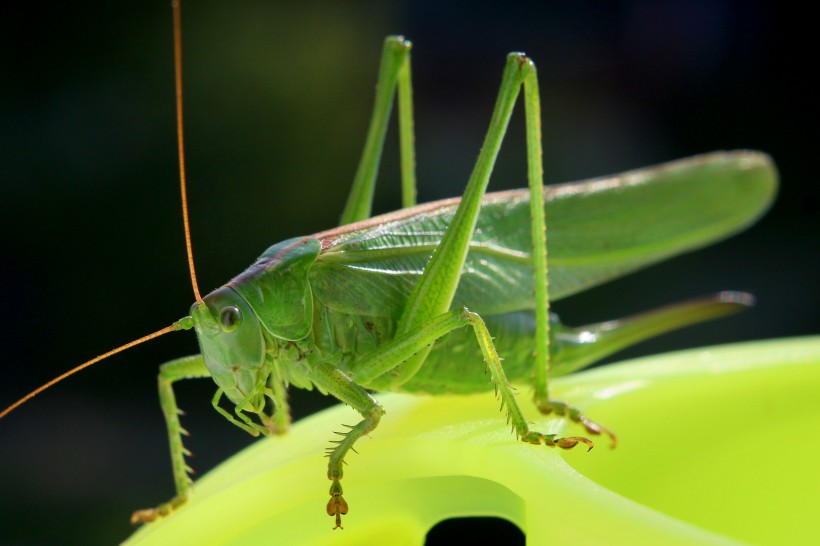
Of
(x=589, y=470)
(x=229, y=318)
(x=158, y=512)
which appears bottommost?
(x=158, y=512)

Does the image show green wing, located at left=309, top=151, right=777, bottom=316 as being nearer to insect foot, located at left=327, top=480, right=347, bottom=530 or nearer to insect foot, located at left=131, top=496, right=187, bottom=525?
insect foot, located at left=131, top=496, right=187, bottom=525

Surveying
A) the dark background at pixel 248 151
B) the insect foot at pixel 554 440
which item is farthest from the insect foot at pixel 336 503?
the dark background at pixel 248 151

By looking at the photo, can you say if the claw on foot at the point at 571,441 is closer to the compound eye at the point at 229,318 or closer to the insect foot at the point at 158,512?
the compound eye at the point at 229,318

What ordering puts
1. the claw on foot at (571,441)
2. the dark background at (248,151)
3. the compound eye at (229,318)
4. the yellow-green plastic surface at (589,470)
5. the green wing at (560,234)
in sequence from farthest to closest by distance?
1. the dark background at (248,151)
2. the green wing at (560,234)
3. the compound eye at (229,318)
4. the claw on foot at (571,441)
5. the yellow-green plastic surface at (589,470)

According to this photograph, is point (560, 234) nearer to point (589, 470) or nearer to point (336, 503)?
point (589, 470)

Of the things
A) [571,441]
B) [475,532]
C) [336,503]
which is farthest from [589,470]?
[336,503]
